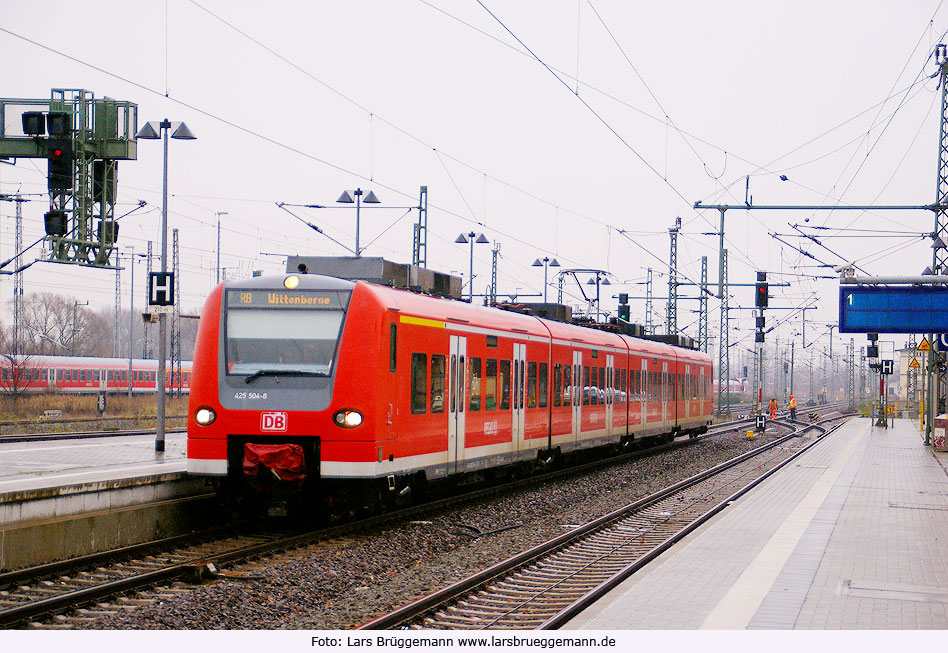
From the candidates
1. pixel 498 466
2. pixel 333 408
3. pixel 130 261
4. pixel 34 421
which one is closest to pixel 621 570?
pixel 333 408

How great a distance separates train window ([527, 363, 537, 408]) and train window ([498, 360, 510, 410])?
1251mm

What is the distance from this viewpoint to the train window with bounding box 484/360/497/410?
17406 millimetres

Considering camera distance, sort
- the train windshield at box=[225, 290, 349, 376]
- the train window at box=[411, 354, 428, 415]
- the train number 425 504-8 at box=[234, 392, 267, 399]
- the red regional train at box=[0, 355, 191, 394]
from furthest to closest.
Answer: the red regional train at box=[0, 355, 191, 394], the train window at box=[411, 354, 428, 415], the train windshield at box=[225, 290, 349, 376], the train number 425 504-8 at box=[234, 392, 267, 399]

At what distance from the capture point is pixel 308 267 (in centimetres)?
1510

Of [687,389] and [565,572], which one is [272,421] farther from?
[687,389]

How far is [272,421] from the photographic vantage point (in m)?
13.1

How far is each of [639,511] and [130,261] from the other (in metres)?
38.2

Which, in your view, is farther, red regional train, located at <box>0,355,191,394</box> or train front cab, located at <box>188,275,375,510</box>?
red regional train, located at <box>0,355,191,394</box>

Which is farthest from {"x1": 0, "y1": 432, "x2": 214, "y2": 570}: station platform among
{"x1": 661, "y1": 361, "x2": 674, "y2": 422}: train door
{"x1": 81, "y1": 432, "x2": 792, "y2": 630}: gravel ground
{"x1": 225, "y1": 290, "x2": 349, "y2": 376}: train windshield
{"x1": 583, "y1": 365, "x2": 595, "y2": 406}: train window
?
{"x1": 661, "y1": 361, "x2": 674, "y2": 422}: train door

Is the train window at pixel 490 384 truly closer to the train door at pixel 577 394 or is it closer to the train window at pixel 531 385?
the train window at pixel 531 385

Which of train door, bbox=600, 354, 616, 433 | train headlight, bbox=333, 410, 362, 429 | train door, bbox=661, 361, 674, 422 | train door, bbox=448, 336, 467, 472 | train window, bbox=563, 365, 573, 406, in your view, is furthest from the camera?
train door, bbox=661, 361, 674, 422

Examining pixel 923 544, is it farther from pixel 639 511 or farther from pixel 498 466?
pixel 498 466

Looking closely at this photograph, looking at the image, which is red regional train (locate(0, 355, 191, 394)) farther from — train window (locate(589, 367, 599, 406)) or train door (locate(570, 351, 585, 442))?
train door (locate(570, 351, 585, 442))

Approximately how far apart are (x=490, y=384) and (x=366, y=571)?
22.4 feet
